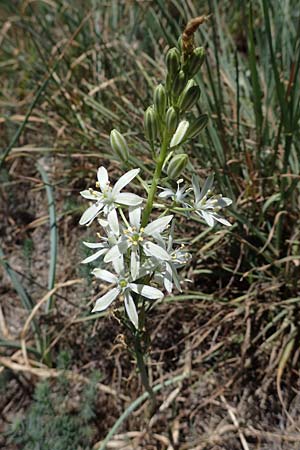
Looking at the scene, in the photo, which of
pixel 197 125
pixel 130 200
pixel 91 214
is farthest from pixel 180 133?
pixel 91 214

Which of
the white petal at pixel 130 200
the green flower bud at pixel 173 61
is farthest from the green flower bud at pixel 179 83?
the white petal at pixel 130 200

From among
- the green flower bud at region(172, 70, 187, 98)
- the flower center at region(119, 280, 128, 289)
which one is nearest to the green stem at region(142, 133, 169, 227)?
the green flower bud at region(172, 70, 187, 98)

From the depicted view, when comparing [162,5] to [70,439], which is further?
[162,5]

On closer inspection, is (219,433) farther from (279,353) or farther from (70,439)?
(70,439)

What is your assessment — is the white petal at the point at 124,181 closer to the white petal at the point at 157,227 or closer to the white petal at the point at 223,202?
the white petal at the point at 157,227

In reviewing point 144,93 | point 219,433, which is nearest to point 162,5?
point 144,93
